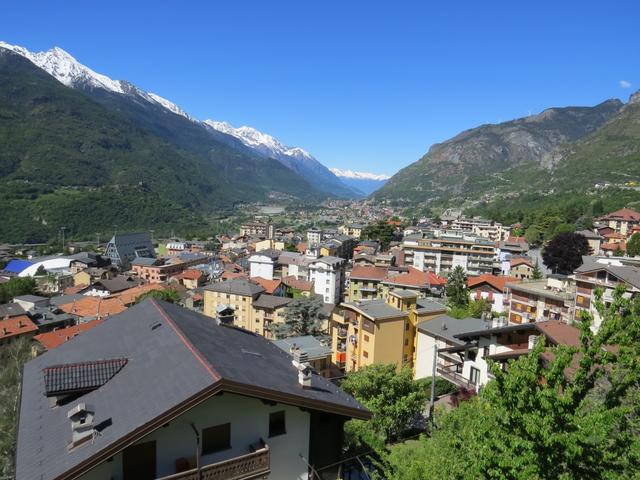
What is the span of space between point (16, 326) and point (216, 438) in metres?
44.6

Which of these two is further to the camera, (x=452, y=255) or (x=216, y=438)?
(x=452, y=255)

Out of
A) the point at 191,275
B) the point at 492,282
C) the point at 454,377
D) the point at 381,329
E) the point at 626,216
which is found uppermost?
the point at 626,216

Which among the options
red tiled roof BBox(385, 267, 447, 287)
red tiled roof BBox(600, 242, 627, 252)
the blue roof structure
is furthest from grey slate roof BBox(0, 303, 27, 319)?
red tiled roof BBox(600, 242, 627, 252)

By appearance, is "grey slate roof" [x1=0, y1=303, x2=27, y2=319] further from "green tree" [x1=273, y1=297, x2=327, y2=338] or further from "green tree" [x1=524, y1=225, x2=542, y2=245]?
"green tree" [x1=524, y1=225, x2=542, y2=245]

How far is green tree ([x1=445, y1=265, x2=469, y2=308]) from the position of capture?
42775 millimetres

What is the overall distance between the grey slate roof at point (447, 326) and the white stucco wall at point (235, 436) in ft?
61.6

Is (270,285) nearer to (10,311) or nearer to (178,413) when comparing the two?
(10,311)

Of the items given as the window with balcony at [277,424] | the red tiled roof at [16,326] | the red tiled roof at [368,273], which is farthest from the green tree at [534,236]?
the window with balcony at [277,424]

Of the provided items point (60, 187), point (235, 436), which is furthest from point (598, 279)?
point (60, 187)

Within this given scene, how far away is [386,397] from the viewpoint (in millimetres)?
17297

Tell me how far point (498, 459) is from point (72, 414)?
5.95m

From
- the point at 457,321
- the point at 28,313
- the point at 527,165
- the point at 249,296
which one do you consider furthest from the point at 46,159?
the point at 527,165

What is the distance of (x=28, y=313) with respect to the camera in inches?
1818

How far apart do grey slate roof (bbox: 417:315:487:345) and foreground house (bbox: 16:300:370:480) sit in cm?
1814
